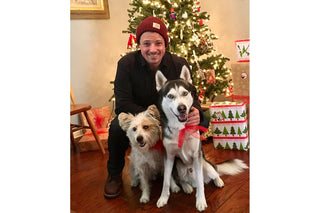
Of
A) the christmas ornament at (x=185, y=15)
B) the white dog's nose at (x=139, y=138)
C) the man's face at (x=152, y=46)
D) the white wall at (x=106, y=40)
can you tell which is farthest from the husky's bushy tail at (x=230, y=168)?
the white wall at (x=106, y=40)

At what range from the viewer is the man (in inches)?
73.0

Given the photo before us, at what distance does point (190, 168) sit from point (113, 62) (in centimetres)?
277

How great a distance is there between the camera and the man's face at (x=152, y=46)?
70.2 inches

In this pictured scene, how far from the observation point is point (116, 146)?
2004 millimetres

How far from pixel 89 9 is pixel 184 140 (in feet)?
9.97

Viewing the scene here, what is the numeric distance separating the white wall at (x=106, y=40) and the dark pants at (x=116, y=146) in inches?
81.1

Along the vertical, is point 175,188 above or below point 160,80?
below

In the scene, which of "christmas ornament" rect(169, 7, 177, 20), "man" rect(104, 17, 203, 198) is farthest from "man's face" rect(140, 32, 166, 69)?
"christmas ornament" rect(169, 7, 177, 20)

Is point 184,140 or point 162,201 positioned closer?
point 184,140

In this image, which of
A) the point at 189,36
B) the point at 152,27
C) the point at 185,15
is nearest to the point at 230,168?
the point at 152,27

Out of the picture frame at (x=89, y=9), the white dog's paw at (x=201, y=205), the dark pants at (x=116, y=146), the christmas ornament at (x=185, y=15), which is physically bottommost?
the white dog's paw at (x=201, y=205)

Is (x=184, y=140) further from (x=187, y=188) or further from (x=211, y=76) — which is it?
(x=211, y=76)

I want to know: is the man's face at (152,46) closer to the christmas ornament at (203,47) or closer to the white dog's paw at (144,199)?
the white dog's paw at (144,199)
